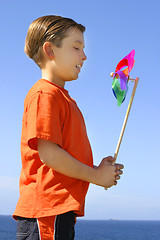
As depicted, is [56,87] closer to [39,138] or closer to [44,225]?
[39,138]

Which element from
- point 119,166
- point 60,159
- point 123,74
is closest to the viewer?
point 60,159

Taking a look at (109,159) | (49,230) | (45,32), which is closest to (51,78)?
(45,32)

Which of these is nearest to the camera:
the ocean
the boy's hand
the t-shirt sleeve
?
the t-shirt sleeve

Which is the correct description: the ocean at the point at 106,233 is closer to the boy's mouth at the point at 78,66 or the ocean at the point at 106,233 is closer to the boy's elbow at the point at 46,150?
the boy's mouth at the point at 78,66

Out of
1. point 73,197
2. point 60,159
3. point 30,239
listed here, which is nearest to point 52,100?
point 60,159

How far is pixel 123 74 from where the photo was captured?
238 cm

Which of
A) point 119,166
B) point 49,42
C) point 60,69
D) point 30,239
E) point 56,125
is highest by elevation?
point 49,42

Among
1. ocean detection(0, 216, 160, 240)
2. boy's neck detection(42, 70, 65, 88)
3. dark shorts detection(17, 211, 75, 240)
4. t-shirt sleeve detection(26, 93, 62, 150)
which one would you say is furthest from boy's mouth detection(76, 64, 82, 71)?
ocean detection(0, 216, 160, 240)

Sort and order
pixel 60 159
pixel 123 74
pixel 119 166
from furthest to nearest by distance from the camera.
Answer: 1. pixel 123 74
2. pixel 119 166
3. pixel 60 159

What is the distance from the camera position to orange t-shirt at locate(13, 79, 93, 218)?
1.98 metres

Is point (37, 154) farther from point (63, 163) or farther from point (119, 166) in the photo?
point (119, 166)

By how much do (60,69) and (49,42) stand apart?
0.16 m

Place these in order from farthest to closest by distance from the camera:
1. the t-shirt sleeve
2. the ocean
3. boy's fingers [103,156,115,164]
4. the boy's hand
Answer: the ocean < boy's fingers [103,156,115,164] < the boy's hand < the t-shirt sleeve

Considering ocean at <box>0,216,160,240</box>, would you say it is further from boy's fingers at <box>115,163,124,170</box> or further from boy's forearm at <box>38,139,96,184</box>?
boy's forearm at <box>38,139,96,184</box>
